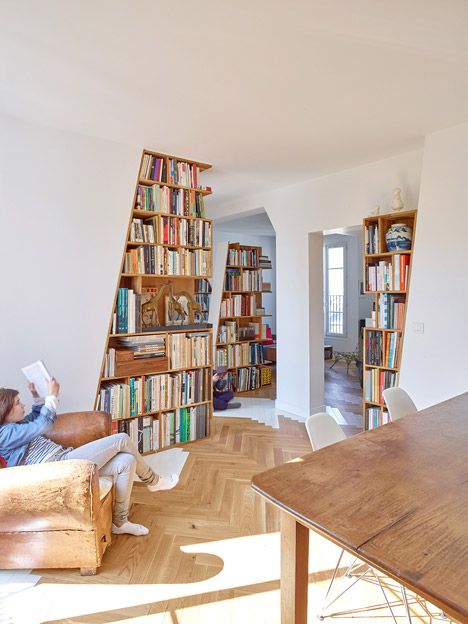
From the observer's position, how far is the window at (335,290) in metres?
8.64

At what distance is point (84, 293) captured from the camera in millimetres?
3326

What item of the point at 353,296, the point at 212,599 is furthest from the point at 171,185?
the point at 353,296

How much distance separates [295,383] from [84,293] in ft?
9.19

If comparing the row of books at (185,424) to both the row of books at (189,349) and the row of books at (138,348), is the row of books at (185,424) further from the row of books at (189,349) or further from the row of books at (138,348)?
the row of books at (138,348)

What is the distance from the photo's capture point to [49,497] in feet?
6.34

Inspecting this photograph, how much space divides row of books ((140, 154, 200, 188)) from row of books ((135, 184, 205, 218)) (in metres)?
0.09

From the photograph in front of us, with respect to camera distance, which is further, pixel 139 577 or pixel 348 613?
pixel 139 577

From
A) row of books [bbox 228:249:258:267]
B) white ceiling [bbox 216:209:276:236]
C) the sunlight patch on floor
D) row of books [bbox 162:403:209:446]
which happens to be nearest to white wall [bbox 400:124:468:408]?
the sunlight patch on floor

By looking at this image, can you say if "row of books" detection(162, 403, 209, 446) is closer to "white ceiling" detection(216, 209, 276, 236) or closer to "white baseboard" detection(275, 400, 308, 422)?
"white baseboard" detection(275, 400, 308, 422)

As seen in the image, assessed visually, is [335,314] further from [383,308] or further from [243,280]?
[383,308]

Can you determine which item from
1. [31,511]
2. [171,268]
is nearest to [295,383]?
[171,268]

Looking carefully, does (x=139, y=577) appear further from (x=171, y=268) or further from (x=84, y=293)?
(x=171, y=268)

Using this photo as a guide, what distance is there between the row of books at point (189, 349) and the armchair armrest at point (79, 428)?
123cm

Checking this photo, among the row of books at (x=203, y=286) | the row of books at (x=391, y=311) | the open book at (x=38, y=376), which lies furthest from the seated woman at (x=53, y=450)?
the row of books at (x=203, y=286)
